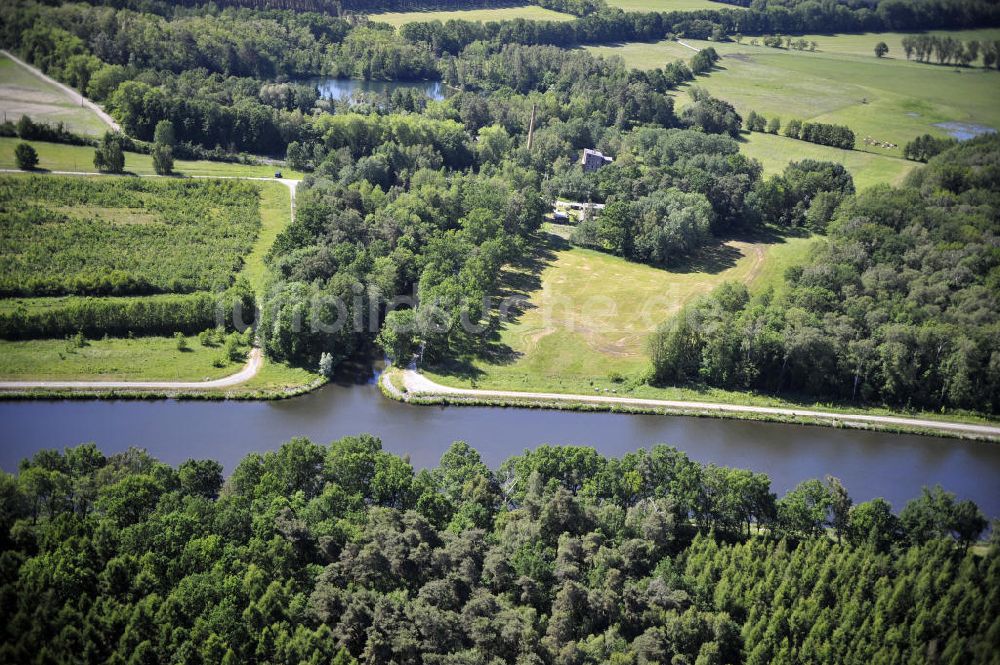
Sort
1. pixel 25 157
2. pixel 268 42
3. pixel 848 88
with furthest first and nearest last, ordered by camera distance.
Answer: pixel 848 88 → pixel 268 42 → pixel 25 157

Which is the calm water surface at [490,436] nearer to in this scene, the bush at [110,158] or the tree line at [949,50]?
Result: the bush at [110,158]

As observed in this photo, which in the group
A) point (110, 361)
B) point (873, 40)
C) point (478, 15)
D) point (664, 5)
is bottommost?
point (110, 361)

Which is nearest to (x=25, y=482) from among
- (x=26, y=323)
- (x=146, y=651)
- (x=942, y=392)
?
(x=146, y=651)

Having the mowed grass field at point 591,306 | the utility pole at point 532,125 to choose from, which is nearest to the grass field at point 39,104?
the utility pole at point 532,125

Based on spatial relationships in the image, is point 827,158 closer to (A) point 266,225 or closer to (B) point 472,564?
(A) point 266,225

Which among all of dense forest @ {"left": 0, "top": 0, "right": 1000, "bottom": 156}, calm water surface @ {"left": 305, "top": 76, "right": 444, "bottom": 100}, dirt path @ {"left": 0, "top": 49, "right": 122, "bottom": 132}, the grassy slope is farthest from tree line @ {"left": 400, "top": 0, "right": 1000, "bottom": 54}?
the grassy slope

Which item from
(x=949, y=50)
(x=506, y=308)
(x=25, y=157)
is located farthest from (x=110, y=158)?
(x=949, y=50)

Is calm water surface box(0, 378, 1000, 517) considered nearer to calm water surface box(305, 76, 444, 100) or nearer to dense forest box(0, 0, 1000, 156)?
dense forest box(0, 0, 1000, 156)

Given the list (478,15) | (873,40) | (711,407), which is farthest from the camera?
(873,40)
